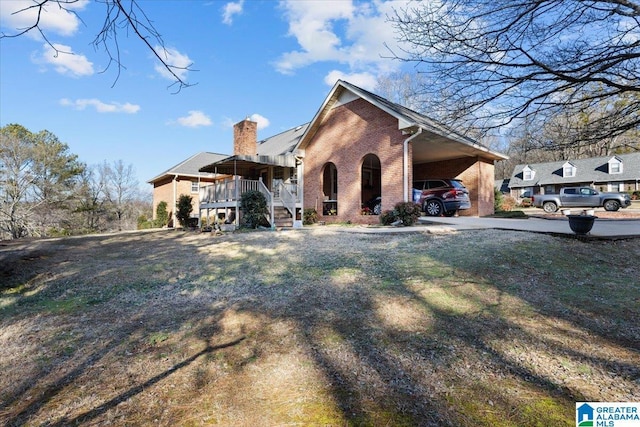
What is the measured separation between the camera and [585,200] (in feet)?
74.7

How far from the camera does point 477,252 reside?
706 cm

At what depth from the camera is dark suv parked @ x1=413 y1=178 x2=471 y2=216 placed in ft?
48.3

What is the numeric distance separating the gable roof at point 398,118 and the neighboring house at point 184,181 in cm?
1080

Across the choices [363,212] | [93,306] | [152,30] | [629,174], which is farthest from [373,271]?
[629,174]

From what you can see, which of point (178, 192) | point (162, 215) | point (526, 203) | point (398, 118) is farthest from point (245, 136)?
point (526, 203)

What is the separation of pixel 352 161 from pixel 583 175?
36.4 m

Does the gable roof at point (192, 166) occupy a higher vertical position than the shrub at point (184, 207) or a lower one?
higher

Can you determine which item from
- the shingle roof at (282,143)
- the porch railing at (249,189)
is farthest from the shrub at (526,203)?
the porch railing at (249,189)

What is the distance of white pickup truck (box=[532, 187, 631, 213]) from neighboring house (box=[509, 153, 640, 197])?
57.0 ft

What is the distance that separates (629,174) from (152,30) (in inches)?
1820

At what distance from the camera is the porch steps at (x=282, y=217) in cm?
1586

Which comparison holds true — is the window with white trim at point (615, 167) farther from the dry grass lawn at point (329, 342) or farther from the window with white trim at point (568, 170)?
the dry grass lawn at point (329, 342)

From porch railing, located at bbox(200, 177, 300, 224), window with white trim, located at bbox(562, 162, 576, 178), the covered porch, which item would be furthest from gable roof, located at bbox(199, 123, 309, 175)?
window with white trim, located at bbox(562, 162, 576, 178)

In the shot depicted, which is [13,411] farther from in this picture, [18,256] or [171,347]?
[18,256]
